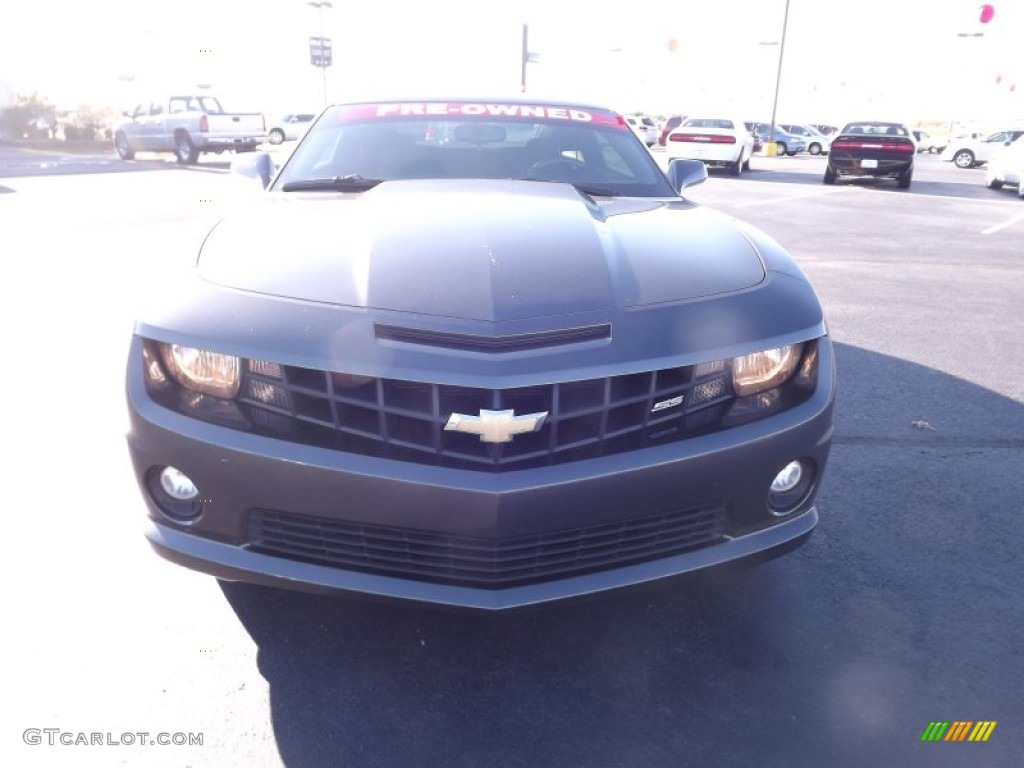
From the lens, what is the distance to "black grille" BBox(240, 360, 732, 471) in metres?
1.99

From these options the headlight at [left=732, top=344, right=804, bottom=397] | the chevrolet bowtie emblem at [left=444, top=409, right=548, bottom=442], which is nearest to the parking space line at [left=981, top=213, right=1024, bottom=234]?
the headlight at [left=732, top=344, right=804, bottom=397]

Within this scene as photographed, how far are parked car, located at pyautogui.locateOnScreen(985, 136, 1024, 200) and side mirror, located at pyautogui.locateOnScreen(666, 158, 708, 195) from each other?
1614 centimetres

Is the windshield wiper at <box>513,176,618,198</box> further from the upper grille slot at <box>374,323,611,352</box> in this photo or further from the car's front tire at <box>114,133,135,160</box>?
the car's front tire at <box>114,133,135,160</box>

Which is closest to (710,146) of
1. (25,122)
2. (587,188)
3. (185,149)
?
(185,149)

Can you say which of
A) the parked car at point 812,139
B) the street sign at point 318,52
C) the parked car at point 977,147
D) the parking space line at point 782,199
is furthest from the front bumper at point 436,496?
the parked car at point 812,139

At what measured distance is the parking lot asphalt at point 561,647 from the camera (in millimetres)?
2102

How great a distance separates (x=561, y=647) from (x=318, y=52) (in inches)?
1366

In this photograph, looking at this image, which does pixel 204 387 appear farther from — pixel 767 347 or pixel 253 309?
pixel 767 347

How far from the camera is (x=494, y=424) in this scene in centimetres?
196

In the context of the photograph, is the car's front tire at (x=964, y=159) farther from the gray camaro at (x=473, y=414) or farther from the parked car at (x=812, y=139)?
the gray camaro at (x=473, y=414)

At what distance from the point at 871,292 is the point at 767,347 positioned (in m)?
5.62

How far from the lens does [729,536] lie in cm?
226

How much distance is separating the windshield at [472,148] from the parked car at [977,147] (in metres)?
31.3

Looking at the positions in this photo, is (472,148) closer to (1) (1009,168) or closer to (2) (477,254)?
(2) (477,254)
